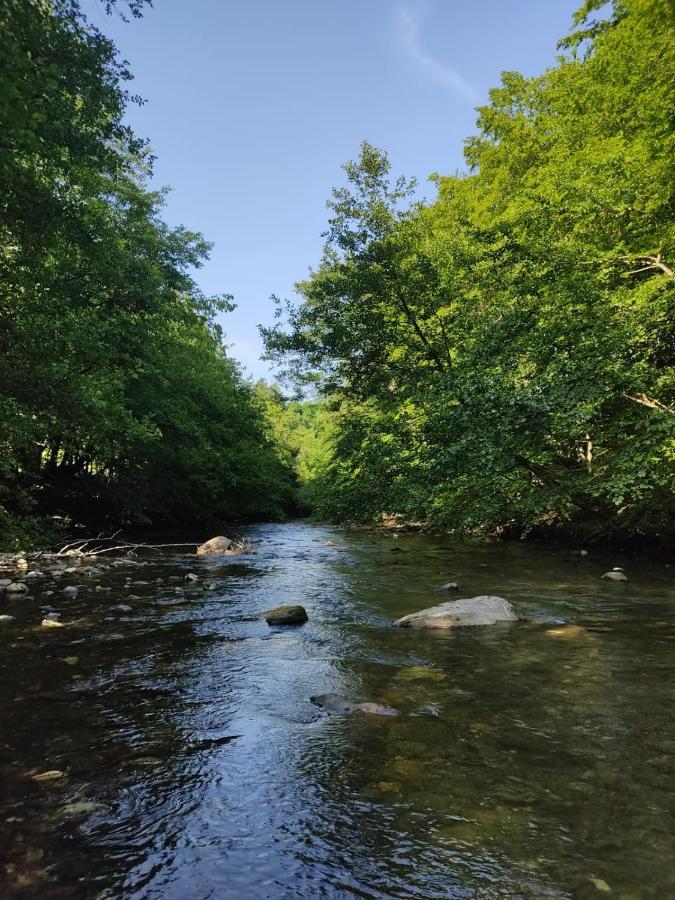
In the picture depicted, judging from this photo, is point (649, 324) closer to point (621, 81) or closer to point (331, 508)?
point (621, 81)

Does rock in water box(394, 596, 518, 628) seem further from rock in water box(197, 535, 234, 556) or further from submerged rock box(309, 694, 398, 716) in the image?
rock in water box(197, 535, 234, 556)

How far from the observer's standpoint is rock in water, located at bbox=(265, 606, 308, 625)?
28.4 feet

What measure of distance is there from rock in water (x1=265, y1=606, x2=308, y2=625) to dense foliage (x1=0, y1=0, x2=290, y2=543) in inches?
194

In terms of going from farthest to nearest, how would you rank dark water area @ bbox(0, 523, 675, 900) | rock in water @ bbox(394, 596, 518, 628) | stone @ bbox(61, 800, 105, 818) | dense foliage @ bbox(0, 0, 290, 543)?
rock in water @ bbox(394, 596, 518, 628), dense foliage @ bbox(0, 0, 290, 543), stone @ bbox(61, 800, 105, 818), dark water area @ bbox(0, 523, 675, 900)

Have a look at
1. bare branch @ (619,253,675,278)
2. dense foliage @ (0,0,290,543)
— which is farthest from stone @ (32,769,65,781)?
bare branch @ (619,253,675,278)

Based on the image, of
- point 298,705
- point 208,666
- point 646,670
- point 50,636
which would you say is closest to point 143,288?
point 50,636

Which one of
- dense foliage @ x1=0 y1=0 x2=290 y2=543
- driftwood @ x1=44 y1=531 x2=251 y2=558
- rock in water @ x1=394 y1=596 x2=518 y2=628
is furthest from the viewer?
driftwood @ x1=44 y1=531 x2=251 y2=558

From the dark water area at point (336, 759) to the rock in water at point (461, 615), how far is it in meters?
0.28

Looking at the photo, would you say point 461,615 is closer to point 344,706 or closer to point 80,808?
point 344,706

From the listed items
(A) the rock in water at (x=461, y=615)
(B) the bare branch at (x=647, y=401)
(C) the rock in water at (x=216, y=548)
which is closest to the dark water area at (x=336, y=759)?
(A) the rock in water at (x=461, y=615)

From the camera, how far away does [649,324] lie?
11.7 meters

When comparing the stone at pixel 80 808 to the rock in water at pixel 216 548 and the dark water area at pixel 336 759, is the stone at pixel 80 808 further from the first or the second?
the rock in water at pixel 216 548

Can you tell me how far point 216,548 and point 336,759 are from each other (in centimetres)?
1551

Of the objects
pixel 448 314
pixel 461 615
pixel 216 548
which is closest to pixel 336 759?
pixel 461 615
